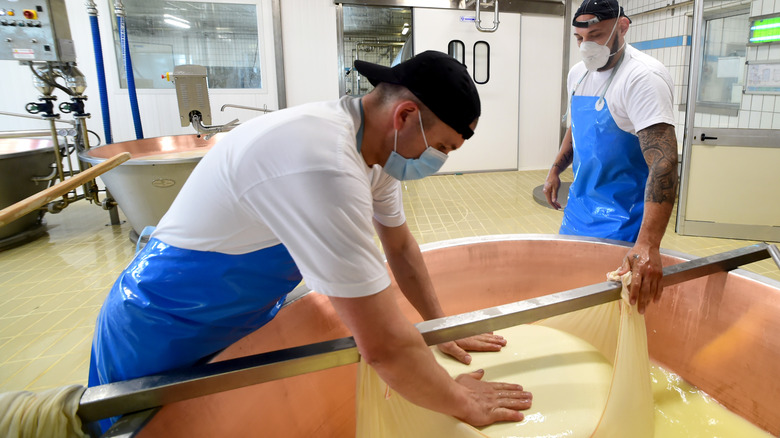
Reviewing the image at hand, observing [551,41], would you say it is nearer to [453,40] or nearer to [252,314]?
[453,40]

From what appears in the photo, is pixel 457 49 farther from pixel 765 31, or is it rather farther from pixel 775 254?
pixel 775 254

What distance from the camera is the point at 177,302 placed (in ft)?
2.74

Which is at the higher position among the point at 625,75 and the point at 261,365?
the point at 625,75

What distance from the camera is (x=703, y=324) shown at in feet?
4.32

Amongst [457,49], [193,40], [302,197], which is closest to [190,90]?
[193,40]

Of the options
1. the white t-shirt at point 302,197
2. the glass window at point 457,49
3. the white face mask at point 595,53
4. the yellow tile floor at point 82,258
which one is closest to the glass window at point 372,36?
the glass window at point 457,49

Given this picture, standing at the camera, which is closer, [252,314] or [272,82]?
[252,314]

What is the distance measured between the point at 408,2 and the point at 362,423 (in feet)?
17.1

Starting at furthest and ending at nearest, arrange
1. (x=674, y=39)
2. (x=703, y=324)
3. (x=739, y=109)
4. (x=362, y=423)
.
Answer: (x=674, y=39) < (x=739, y=109) < (x=703, y=324) < (x=362, y=423)

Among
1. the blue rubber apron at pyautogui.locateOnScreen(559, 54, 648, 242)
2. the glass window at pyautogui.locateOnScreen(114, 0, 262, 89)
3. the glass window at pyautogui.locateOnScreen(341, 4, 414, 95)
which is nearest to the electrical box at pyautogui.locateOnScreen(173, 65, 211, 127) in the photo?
the glass window at pyautogui.locateOnScreen(114, 0, 262, 89)

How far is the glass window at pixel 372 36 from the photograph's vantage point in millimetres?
5844

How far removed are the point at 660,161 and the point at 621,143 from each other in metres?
0.24

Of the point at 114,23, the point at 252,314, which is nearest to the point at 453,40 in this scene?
the point at 114,23

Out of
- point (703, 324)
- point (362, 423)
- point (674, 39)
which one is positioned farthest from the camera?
point (674, 39)
